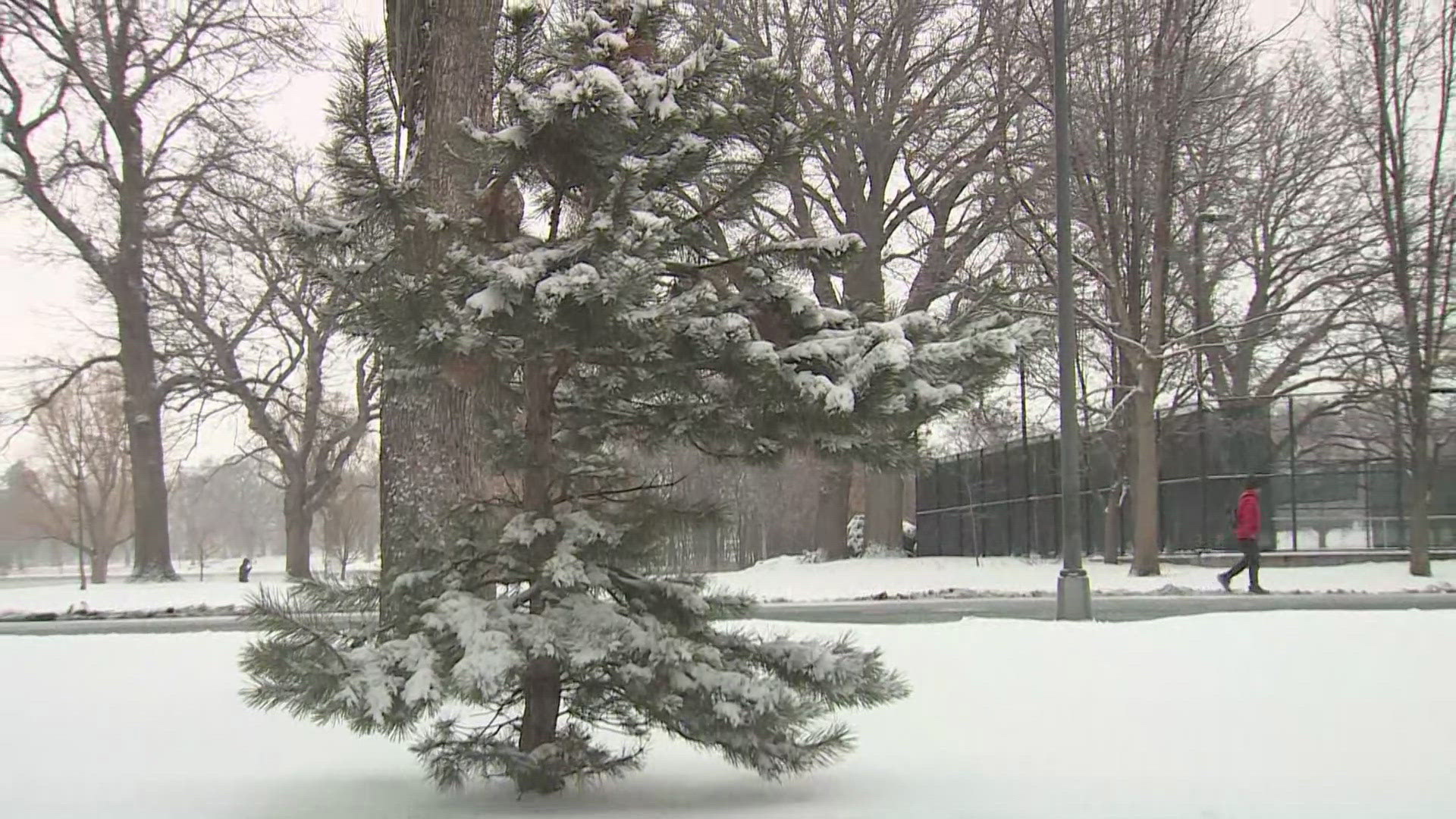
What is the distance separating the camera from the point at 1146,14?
71.7ft

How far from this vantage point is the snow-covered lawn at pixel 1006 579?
65.5 feet

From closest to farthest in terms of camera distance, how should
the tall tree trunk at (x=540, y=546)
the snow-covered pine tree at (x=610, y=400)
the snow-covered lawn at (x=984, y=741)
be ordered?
the snow-covered pine tree at (x=610, y=400)
the tall tree trunk at (x=540, y=546)
the snow-covered lawn at (x=984, y=741)

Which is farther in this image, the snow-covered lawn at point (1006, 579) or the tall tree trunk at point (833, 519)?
the tall tree trunk at point (833, 519)

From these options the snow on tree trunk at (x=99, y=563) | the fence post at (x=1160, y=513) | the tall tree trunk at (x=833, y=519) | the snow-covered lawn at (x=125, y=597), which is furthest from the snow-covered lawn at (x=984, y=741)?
the snow on tree trunk at (x=99, y=563)

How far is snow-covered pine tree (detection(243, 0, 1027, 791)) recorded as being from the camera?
16.5ft

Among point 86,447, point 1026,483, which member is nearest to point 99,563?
point 86,447

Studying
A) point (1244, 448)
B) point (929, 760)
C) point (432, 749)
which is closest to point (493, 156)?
point (432, 749)

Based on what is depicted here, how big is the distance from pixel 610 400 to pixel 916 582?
55.2 ft

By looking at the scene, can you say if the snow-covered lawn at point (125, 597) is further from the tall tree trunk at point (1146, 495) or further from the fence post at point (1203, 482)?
the fence post at point (1203, 482)

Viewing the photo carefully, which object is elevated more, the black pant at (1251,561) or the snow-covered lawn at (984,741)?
the black pant at (1251,561)

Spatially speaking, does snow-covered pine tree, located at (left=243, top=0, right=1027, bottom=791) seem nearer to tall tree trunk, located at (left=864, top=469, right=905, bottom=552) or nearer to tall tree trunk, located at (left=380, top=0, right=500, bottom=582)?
tall tree trunk, located at (left=380, top=0, right=500, bottom=582)

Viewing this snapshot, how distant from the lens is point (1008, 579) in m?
22.4

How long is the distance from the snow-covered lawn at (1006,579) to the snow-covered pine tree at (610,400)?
41.2ft

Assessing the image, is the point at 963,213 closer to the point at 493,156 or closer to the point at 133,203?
the point at 133,203
